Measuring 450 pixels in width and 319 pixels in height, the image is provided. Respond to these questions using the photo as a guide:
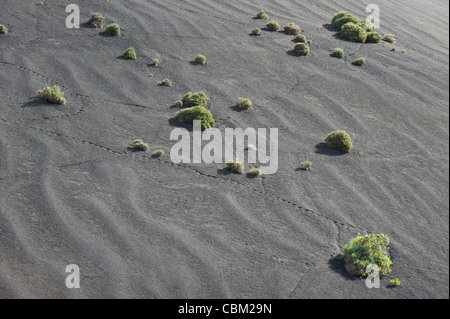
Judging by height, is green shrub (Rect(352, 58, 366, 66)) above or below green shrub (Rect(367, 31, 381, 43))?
below

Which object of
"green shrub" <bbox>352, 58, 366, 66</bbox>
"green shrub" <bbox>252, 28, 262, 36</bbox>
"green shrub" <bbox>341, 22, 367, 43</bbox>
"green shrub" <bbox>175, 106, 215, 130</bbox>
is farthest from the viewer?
"green shrub" <bbox>341, 22, 367, 43</bbox>

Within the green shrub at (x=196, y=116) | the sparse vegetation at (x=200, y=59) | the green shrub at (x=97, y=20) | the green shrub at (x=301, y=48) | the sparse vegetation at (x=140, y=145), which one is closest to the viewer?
the sparse vegetation at (x=140, y=145)

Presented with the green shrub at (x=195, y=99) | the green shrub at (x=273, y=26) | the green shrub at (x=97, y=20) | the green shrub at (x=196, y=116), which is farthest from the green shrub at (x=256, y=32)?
the green shrub at (x=196, y=116)

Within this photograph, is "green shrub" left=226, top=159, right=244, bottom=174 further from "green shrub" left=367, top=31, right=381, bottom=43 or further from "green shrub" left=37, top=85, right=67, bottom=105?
"green shrub" left=367, top=31, right=381, bottom=43

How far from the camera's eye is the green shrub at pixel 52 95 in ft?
40.0

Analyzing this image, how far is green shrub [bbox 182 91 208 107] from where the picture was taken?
1274 cm

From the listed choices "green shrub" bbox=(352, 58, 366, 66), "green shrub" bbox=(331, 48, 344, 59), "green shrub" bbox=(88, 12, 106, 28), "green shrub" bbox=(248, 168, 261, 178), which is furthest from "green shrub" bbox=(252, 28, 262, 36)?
"green shrub" bbox=(248, 168, 261, 178)

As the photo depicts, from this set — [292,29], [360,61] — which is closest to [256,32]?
[292,29]

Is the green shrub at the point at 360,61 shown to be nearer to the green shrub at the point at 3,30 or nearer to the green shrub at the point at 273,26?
the green shrub at the point at 273,26

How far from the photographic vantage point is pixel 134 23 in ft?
55.1

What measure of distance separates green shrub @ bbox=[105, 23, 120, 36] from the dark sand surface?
0.28 m

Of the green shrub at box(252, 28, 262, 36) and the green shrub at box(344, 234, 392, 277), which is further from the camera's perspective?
the green shrub at box(252, 28, 262, 36)

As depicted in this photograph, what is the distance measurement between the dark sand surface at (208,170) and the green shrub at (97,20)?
563mm
